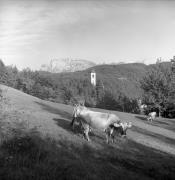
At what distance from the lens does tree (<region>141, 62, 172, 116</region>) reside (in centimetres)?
6450

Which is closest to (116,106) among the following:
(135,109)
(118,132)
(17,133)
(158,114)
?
(135,109)

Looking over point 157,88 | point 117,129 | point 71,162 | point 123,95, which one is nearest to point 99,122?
point 117,129

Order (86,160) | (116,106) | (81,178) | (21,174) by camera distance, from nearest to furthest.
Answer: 1. (21,174)
2. (81,178)
3. (86,160)
4. (116,106)

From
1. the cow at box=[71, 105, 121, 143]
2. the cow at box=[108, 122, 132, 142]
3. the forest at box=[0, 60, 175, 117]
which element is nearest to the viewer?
the cow at box=[71, 105, 121, 143]

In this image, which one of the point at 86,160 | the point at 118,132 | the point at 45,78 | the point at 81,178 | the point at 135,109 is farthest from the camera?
the point at 45,78

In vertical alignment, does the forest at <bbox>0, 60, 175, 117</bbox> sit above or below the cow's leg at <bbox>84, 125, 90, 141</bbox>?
above

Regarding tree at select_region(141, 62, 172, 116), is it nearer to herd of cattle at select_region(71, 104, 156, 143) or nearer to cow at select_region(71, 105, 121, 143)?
herd of cattle at select_region(71, 104, 156, 143)

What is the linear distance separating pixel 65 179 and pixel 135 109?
3771 inches

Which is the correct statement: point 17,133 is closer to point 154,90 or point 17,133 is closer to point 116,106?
point 154,90

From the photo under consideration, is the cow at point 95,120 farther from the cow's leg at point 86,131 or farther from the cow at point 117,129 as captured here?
the cow at point 117,129

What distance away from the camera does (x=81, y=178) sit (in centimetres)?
913

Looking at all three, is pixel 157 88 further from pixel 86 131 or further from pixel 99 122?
pixel 86 131

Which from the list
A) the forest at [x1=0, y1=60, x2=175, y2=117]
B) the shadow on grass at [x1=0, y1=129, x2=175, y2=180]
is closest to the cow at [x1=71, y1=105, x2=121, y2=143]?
the shadow on grass at [x1=0, y1=129, x2=175, y2=180]

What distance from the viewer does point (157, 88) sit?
65.7 metres
